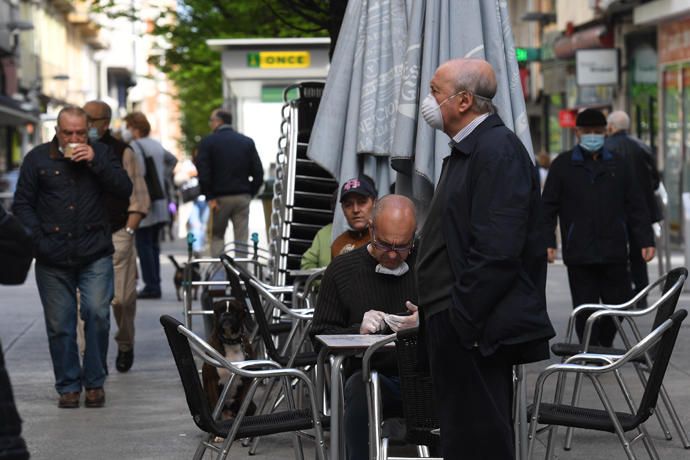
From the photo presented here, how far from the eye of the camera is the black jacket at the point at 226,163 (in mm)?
16453

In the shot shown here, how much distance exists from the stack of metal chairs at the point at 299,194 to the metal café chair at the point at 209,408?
4.19 meters

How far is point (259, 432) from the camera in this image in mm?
6469

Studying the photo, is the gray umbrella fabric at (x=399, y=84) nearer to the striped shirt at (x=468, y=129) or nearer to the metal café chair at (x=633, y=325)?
the metal café chair at (x=633, y=325)

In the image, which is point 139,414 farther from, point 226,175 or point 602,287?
point 226,175

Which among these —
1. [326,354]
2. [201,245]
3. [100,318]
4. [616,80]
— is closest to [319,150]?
[100,318]

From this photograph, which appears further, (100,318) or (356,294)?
(100,318)

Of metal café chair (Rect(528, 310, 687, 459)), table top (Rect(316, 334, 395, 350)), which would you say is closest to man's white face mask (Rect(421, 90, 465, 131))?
table top (Rect(316, 334, 395, 350))

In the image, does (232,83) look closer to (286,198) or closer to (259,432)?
(286,198)

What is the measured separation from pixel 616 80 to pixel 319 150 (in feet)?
73.5

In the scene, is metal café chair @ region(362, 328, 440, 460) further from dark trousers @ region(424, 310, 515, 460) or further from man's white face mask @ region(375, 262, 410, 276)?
man's white face mask @ region(375, 262, 410, 276)

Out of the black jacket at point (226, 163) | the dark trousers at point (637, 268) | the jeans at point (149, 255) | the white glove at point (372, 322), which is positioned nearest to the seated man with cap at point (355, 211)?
the white glove at point (372, 322)

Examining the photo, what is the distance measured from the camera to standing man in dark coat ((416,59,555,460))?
17.3 feet

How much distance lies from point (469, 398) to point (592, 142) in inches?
225

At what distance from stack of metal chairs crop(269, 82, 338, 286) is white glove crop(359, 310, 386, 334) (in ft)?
12.9
